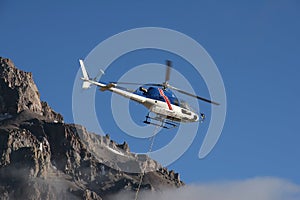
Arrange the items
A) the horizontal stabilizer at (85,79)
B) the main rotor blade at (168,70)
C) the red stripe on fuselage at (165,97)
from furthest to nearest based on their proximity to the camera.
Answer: the horizontal stabilizer at (85,79) → the red stripe on fuselage at (165,97) → the main rotor blade at (168,70)

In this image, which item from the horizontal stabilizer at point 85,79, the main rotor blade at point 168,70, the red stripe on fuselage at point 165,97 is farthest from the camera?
the horizontal stabilizer at point 85,79

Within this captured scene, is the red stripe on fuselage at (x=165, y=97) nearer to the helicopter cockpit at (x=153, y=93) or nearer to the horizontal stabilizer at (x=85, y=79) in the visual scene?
the helicopter cockpit at (x=153, y=93)

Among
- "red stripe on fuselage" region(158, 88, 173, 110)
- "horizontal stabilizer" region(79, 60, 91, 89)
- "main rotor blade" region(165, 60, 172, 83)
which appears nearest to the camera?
"main rotor blade" region(165, 60, 172, 83)

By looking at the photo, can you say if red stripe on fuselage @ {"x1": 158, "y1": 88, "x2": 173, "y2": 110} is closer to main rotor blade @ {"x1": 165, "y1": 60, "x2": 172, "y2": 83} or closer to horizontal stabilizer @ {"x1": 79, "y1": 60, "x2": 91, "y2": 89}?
main rotor blade @ {"x1": 165, "y1": 60, "x2": 172, "y2": 83}

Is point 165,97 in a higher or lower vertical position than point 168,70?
lower

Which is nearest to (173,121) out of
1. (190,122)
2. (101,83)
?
(190,122)

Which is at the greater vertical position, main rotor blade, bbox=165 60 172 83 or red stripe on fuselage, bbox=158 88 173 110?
main rotor blade, bbox=165 60 172 83

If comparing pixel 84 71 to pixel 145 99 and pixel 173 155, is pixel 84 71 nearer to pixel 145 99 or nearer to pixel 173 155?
pixel 145 99

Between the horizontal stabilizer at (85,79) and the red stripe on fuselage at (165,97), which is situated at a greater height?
the horizontal stabilizer at (85,79)

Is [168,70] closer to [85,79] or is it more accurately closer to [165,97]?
[165,97]

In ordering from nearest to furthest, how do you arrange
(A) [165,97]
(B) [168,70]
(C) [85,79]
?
(B) [168,70], (A) [165,97], (C) [85,79]

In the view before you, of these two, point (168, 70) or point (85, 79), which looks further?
point (85, 79)

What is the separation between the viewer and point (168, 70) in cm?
14312

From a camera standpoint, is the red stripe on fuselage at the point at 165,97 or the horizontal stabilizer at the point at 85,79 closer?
the red stripe on fuselage at the point at 165,97
